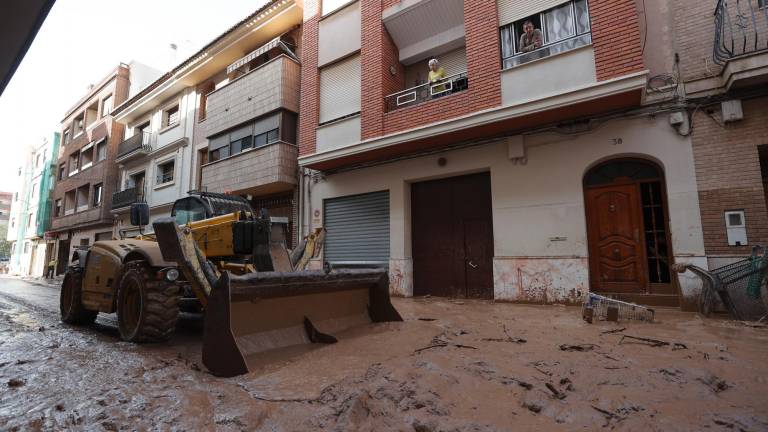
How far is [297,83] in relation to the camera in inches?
502

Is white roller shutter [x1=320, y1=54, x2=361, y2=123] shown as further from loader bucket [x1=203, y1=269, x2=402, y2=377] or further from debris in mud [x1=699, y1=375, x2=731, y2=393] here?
debris in mud [x1=699, y1=375, x2=731, y2=393]

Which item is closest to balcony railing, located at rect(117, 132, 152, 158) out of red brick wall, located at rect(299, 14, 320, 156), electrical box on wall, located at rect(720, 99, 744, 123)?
red brick wall, located at rect(299, 14, 320, 156)

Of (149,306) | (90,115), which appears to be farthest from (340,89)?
(90,115)

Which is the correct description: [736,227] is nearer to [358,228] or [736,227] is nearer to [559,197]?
[559,197]

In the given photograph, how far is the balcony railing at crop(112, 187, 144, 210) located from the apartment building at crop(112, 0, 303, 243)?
2.8 inches

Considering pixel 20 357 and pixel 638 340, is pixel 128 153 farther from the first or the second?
pixel 638 340

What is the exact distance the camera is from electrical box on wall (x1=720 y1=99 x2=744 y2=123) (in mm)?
6309

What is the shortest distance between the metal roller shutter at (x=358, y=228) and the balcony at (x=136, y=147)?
1283cm

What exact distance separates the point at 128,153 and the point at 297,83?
12.6 m

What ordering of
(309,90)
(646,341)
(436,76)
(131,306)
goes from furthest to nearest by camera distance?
1. (309,90)
2. (436,76)
3. (131,306)
4. (646,341)

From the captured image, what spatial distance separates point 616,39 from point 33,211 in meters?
43.4

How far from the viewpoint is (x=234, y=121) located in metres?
13.8

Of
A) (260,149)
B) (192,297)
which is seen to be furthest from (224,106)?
(192,297)

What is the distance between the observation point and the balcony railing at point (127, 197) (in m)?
19.0
